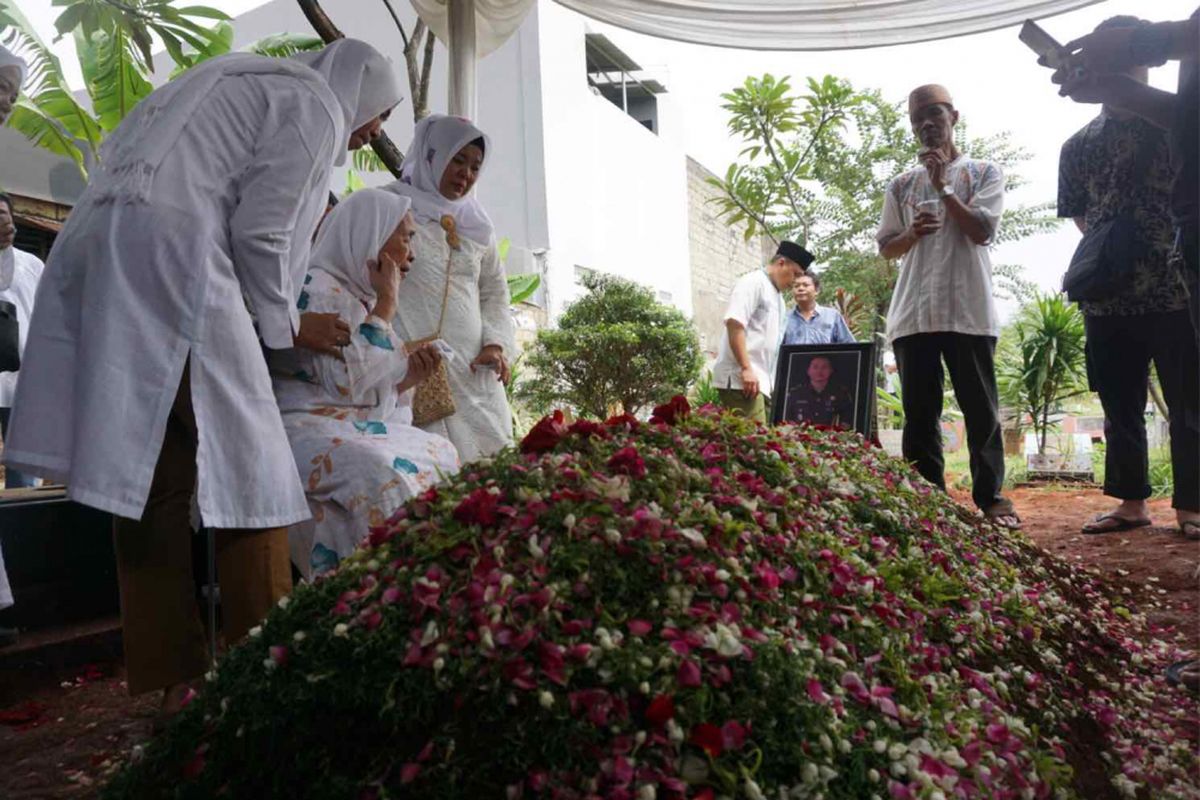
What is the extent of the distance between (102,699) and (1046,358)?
24.0 ft

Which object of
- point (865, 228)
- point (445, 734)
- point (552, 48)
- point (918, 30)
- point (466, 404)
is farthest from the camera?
point (865, 228)

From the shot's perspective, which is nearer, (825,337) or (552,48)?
(825,337)

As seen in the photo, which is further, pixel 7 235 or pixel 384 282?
pixel 7 235

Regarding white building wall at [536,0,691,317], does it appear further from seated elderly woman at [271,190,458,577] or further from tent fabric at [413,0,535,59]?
seated elderly woman at [271,190,458,577]

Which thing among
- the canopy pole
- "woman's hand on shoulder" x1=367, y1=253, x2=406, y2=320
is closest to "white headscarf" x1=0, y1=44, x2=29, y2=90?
"woman's hand on shoulder" x1=367, y1=253, x2=406, y2=320

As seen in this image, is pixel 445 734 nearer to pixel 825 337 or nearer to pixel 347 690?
pixel 347 690

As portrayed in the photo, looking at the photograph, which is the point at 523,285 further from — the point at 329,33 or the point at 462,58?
the point at 462,58

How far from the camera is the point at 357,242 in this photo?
2.50 meters

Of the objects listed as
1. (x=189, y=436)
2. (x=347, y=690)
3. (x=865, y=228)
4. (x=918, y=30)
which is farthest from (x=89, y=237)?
(x=865, y=228)

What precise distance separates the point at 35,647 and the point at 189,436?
126 centimetres

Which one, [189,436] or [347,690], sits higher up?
[189,436]

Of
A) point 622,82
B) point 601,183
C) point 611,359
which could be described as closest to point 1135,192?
point 611,359

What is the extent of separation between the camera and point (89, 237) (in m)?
1.95

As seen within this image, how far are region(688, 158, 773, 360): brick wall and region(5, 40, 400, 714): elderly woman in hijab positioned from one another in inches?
674
